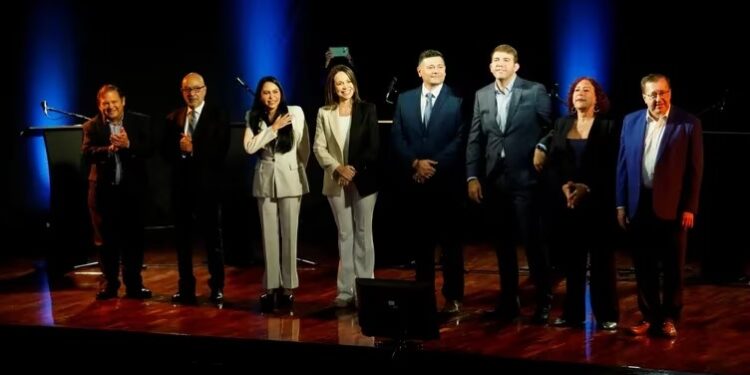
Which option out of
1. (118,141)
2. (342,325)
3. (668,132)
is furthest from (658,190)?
(118,141)

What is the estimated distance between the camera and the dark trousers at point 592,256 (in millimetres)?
5680

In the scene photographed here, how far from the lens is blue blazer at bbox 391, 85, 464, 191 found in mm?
6195

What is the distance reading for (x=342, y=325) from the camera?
609cm

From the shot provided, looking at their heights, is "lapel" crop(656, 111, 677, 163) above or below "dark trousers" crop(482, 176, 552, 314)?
above

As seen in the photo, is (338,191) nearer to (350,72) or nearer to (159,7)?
(350,72)

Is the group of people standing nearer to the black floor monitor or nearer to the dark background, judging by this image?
the black floor monitor

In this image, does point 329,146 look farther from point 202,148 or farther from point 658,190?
point 658,190

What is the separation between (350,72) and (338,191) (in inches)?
29.1

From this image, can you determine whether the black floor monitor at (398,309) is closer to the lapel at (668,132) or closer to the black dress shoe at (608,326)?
the black dress shoe at (608,326)

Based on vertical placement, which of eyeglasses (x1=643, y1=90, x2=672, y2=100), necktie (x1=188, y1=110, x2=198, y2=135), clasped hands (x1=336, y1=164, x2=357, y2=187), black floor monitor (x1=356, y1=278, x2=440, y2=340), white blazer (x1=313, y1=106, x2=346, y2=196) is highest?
eyeglasses (x1=643, y1=90, x2=672, y2=100)

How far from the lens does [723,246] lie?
7.04 meters

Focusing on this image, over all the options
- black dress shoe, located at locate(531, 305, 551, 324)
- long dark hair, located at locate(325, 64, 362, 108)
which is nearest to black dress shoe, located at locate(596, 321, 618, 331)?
black dress shoe, located at locate(531, 305, 551, 324)

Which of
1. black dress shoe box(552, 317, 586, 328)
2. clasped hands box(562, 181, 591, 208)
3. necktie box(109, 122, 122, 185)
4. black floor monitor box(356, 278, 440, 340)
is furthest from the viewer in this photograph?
necktie box(109, 122, 122, 185)

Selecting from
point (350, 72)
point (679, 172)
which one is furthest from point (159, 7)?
point (679, 172)
